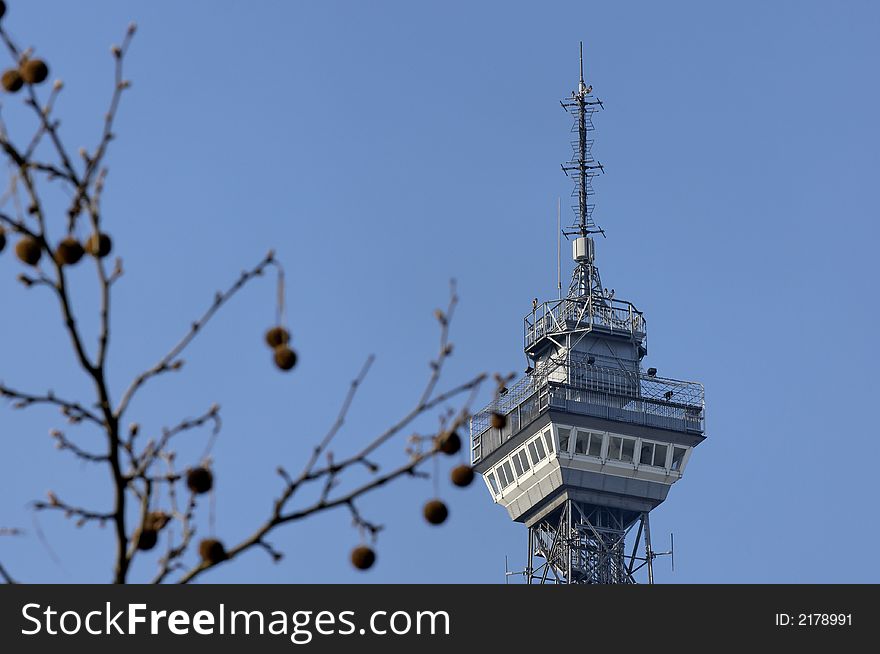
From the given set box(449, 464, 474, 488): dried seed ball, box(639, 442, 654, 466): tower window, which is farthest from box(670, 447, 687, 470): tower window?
box(449, 464, 474, 488): dried seed ball

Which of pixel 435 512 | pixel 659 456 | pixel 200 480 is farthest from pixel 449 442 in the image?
pixel 659 456

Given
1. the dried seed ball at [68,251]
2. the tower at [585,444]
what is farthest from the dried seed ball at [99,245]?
the tower at [585,444]

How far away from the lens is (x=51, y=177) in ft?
48.4

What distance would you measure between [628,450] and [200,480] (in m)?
166

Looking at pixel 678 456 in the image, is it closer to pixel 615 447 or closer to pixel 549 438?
pixel 615 447

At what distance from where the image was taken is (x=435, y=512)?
15.2 m

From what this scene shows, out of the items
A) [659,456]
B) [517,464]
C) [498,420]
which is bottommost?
[498,420]

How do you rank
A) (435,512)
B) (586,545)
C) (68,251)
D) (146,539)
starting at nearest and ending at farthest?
(68,251) → (435,512) → (146,539) → (586,545)

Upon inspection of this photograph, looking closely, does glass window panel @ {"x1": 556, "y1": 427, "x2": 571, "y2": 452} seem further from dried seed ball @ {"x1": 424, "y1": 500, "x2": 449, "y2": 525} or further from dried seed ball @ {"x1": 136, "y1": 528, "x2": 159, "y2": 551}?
dried seed ball @ {"x1": 136, "y1": 528, "x2": 159, "y2": 551}

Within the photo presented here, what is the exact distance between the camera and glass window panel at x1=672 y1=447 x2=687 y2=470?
181 meters

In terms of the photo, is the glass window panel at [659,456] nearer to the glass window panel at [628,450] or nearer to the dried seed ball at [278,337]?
the glass window panel at [628,450]

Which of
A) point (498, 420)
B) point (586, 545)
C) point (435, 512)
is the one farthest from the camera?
point (586, 545)

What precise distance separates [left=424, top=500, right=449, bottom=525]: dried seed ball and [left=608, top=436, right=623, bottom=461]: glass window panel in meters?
163

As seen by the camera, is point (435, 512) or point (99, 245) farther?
point (435, 512)
